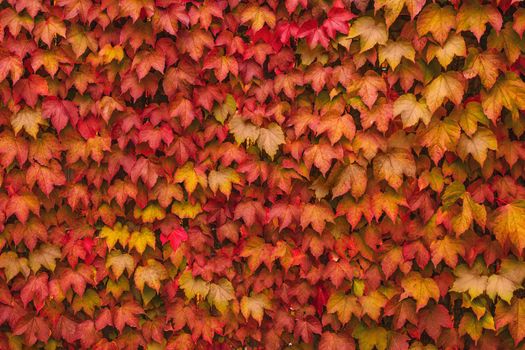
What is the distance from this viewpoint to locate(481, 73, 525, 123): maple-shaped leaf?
10.3ft

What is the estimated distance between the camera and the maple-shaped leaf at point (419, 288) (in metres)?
3.29

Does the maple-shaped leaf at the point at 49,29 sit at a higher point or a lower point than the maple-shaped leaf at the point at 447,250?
higher

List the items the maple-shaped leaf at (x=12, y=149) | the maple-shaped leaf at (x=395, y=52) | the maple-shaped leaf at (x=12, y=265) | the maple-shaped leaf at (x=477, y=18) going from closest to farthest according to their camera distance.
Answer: the maple-shaped leaf at (x=477, y=18), the maple-shaped leaf at (x=395, y=52), the maple-shaped leaf at (x=12, y=149), the maple-shaped leaf at (x=12, y=265)

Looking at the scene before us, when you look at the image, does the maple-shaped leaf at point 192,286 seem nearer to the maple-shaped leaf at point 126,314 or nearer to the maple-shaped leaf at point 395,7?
the maple-shaped leaf at point 126,314

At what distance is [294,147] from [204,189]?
1.79 ft

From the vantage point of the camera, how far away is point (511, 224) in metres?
3.15

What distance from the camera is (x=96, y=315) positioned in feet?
11.7

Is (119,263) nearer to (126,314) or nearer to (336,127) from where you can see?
(126,314)

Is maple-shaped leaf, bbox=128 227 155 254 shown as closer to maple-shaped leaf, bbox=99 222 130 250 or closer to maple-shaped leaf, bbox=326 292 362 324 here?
maple-shaped leaf, bbox=99 222 130 250

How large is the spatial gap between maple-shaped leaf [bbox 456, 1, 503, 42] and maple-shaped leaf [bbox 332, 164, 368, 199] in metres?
0.86

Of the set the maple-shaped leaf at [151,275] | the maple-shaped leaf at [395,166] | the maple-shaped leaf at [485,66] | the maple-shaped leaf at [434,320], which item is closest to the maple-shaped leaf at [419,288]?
the maple-shaped leaf at [434,320]

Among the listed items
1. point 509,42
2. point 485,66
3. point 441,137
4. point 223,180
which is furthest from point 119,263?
point 509,42

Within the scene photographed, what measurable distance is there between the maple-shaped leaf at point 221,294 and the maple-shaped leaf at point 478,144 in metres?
1.42

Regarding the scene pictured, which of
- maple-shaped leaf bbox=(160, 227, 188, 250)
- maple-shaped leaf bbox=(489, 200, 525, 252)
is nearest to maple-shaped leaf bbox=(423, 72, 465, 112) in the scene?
maple-shaped leaf bbox=(489, 200, 525, 252)
